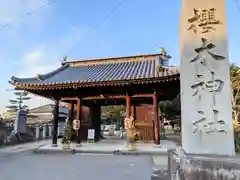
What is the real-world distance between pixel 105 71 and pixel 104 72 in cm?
26

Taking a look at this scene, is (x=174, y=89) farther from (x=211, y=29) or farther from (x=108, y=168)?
(x=211, y=29)

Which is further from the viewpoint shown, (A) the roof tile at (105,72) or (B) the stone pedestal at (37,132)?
(B) the stone pedestal at (37,132)

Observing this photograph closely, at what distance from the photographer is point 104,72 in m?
13.2

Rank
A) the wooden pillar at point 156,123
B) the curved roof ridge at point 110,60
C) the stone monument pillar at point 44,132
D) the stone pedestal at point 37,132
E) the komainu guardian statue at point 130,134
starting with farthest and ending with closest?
the stone monument pillar at point 44,132
the stone pedestal at point 37,132
the curved roof ridge at point 110,60
the wooden pillar at point 156,123
the komainu guardian statue at point 130,134

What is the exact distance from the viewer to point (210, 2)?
3.97 m

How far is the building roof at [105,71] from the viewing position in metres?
10.8

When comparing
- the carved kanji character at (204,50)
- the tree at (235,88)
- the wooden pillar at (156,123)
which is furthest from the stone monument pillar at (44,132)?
the carved kanji character at (204,50)

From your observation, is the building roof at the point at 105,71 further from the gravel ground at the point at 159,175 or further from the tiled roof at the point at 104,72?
the gravel ground at the point at 159,175

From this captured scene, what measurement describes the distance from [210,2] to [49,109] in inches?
1166

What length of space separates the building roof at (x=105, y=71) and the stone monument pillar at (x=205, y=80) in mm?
5885

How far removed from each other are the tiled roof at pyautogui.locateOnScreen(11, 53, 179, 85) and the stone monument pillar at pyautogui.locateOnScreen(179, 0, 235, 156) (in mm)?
5951

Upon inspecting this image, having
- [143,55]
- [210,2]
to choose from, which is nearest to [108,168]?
[210,2]

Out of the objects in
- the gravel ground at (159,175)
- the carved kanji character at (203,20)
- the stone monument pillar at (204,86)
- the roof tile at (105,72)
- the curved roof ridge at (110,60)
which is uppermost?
the curved roof ridge at (110,60)

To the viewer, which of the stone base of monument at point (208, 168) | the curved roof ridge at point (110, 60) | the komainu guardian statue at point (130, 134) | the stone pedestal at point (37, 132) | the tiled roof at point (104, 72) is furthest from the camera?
the stone pedestal at point (37, 132)
